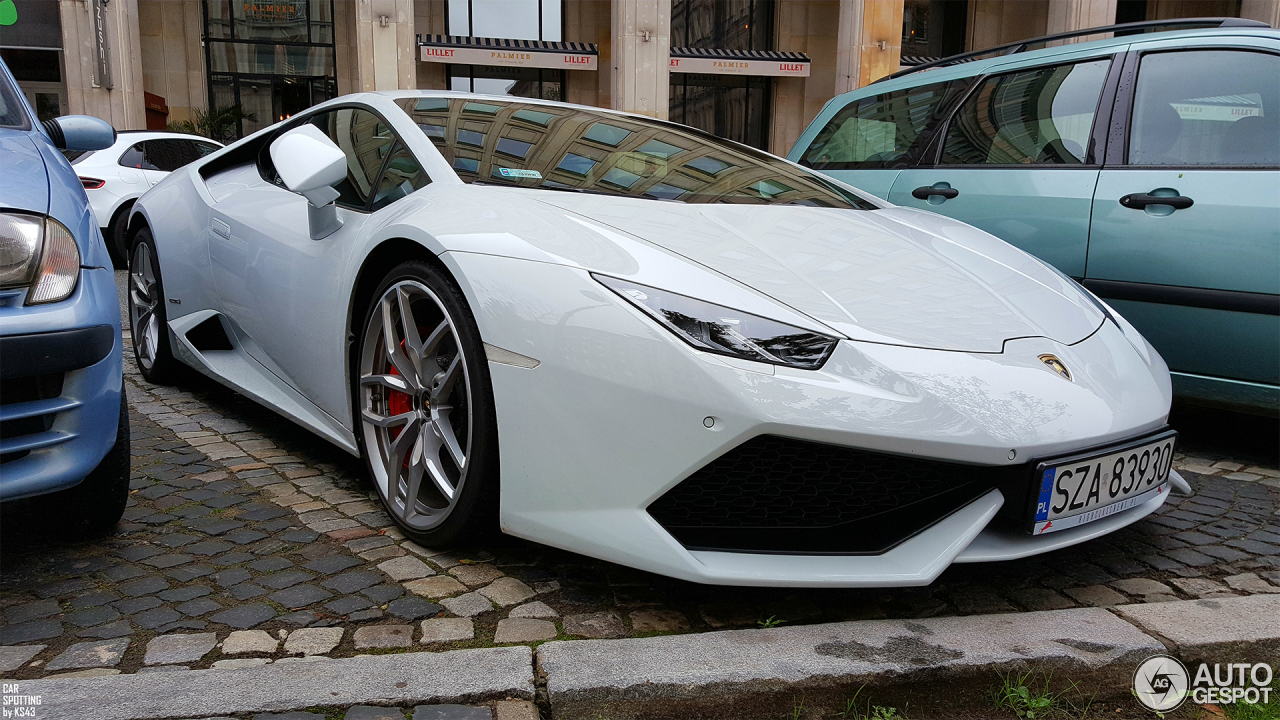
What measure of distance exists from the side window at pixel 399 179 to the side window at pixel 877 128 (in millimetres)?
2582

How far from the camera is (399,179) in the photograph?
264cm

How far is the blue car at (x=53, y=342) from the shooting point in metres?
1.99

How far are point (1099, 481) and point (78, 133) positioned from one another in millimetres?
3175

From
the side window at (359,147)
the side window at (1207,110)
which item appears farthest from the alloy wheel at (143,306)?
the side window at (1207,110)

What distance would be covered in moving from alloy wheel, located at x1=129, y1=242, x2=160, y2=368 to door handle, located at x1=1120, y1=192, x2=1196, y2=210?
12.7ft

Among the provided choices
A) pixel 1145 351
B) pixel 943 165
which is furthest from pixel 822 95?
pixel 1145 351

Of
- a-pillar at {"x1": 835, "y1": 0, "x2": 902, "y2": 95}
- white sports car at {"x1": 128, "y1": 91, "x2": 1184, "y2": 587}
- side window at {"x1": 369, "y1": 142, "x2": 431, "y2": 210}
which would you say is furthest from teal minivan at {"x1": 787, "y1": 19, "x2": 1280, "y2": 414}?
a-pillar at {"x1": 835, "y1": 0, "x2": 902, "y2": 95}

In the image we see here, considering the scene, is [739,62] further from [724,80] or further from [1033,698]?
[1033,698]

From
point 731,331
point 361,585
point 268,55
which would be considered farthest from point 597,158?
point 268,55

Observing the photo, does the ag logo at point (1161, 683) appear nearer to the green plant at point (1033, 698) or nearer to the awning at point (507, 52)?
the green plant at point (1033, 698)

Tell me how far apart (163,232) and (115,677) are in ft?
8.50

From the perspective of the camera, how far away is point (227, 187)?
3543mm

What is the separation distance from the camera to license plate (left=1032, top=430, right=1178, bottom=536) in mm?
1956

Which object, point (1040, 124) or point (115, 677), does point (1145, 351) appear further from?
point (115, 677)
